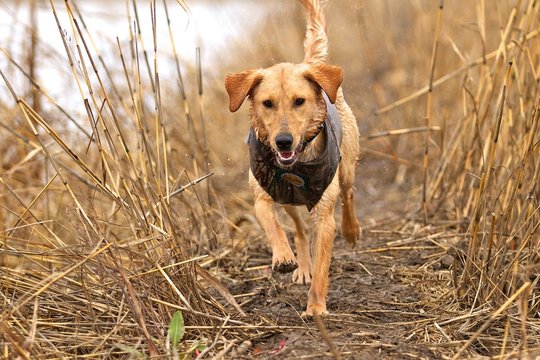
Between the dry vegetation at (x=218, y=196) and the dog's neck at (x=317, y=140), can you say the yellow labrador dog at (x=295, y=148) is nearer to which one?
the dog's neck at (x=317, y=140)

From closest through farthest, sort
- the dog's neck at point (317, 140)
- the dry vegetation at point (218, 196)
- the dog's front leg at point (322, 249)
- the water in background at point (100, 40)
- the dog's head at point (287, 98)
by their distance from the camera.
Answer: the dry vegetation at point (218, 196), the dog's head at point (287, 98), the dog's front leg at point (322, 249), the dog's neck at point (317, 140), the water in background at point (100, 40)

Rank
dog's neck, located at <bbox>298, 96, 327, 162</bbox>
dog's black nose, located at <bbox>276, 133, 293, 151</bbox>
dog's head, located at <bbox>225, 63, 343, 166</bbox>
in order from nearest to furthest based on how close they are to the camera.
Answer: dog's black nose, located at <bbox>276, 133, 293, 151</bbox>
dog's head, located at <bbox>225, 63, 343, 166</bbox>
dog's neck, located at <bbox>298, 96, 327, 162</bbox>

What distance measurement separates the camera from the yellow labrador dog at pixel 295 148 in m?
4.50

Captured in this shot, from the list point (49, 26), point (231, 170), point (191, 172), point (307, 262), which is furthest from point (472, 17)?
point (49, 26)

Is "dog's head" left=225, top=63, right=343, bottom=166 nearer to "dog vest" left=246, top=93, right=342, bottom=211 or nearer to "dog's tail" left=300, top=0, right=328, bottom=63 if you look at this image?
"dog vest" left=246, top=93, right=342, bottom=211

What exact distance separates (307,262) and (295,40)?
518 centimetres

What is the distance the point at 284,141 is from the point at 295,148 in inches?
4.1

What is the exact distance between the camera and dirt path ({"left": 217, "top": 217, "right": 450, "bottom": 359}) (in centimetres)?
399

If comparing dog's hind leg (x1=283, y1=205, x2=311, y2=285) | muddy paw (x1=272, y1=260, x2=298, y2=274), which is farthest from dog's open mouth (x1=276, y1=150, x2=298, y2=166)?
dog's hind leg (x1=283, y1=205, x2=311, y2=285)

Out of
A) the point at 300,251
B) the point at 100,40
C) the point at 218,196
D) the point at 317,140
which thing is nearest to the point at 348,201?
the point at 300,251

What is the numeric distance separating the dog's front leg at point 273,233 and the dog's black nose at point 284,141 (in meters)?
0.55

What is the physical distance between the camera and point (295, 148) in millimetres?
4430

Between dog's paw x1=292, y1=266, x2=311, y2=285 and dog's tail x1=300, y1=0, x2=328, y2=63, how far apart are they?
50.8 inches

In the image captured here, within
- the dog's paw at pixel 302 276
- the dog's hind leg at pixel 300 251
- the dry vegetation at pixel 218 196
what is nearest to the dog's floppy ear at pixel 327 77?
the dry vegetation at pixel 218 196
